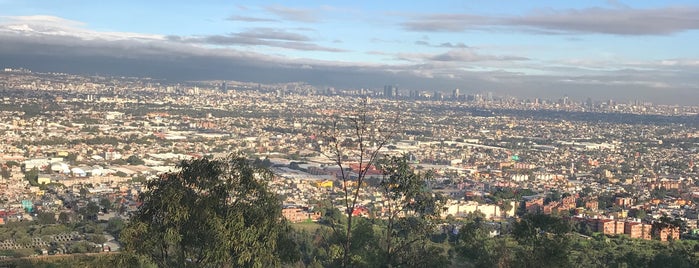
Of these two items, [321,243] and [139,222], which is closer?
[139,222]

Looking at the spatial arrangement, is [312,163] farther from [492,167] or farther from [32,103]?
[32,103]

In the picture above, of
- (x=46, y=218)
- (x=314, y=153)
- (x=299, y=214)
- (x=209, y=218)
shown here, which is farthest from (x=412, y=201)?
(x=314, y=153)

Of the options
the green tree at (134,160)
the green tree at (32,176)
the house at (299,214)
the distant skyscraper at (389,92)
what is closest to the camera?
the house at (299,214)

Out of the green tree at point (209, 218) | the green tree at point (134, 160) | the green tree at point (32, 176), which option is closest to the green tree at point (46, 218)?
the green tree at point (32, 176)

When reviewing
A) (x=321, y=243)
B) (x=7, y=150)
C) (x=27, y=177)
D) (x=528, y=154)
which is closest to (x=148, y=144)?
(x=7, y=150)

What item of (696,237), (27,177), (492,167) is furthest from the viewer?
(492,167)

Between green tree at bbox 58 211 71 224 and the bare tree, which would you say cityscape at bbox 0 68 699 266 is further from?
the bare tree

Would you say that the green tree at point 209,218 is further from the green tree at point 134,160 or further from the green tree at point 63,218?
the green tree at point 134,160

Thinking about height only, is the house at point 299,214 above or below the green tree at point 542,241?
below

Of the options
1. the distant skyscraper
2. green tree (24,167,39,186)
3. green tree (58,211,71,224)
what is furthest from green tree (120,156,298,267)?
the distant skyscraper
